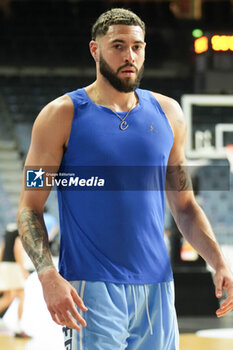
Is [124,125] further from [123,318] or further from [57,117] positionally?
[123,318]

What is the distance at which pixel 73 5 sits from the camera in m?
12.5

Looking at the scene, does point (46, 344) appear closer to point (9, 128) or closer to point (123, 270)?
point (123, 270)

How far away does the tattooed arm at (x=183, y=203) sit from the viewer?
176cm

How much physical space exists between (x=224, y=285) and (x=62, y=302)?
0.44m

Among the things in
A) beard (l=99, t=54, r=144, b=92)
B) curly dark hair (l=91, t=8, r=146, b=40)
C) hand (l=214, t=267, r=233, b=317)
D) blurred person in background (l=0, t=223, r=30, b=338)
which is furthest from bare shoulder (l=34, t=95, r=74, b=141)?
blurred person in background (l=0, t=223, r=30, b=338)

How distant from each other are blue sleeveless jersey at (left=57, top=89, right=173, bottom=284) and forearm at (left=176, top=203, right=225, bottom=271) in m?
0.11

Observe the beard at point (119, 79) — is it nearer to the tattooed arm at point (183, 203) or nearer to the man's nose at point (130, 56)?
the man's nose at point (130, 56)

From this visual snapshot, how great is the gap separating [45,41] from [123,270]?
10.5 metres

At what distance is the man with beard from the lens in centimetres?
162

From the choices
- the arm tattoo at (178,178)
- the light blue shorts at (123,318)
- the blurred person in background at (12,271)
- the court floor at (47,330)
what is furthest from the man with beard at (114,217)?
the blurred person in background at (12,271)

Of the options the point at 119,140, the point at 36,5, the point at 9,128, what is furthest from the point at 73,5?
the point at 119,140

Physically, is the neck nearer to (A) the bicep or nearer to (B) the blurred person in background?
(A) the bicep

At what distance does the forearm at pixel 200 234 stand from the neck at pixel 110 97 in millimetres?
330

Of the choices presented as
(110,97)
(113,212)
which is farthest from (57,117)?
(113,212)
